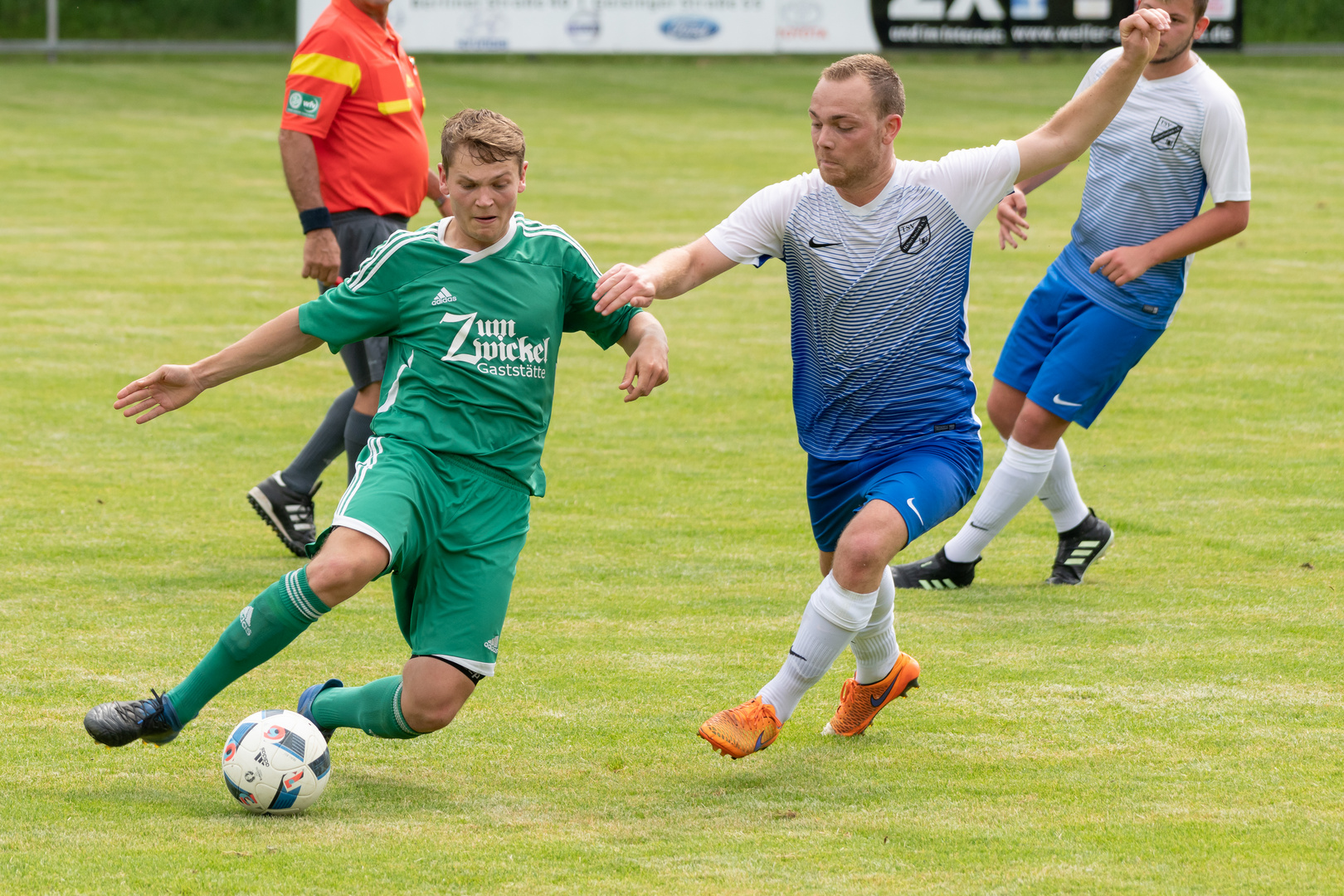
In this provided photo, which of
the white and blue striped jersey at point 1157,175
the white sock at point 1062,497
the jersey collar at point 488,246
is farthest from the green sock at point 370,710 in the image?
the white and blue striped jersey at point 1157,175

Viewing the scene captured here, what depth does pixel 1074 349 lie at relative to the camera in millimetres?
6746

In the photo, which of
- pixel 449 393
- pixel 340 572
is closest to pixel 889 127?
pixel 449 393

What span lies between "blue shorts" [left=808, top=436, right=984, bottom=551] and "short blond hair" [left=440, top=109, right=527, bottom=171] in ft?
4.48

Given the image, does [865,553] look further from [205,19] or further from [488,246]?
[205,19]

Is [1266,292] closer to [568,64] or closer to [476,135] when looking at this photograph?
[476,135]

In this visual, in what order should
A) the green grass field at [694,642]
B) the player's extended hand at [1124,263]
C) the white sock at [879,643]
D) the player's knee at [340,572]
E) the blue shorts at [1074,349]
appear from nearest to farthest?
the green grass field at [694,642] → the player's knee at [340,572] → the white sock at [879,643] → the player's extended hand at [1124,263] → the blue shorts at [1074,349]

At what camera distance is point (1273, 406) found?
10.5 metres

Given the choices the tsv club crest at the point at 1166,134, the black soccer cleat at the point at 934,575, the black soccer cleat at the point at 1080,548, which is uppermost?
the tsv club crest at the point at 1166,134

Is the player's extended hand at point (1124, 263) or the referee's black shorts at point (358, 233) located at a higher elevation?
the player's extended hand at point (1124, 263)

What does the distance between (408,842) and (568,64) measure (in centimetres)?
2993

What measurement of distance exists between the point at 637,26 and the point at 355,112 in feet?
80.4

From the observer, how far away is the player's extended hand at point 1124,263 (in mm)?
6391

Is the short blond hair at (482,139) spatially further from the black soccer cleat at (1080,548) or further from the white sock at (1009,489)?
the black soccer cleat at (1080,548)

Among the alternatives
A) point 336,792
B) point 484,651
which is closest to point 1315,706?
point 484,651
